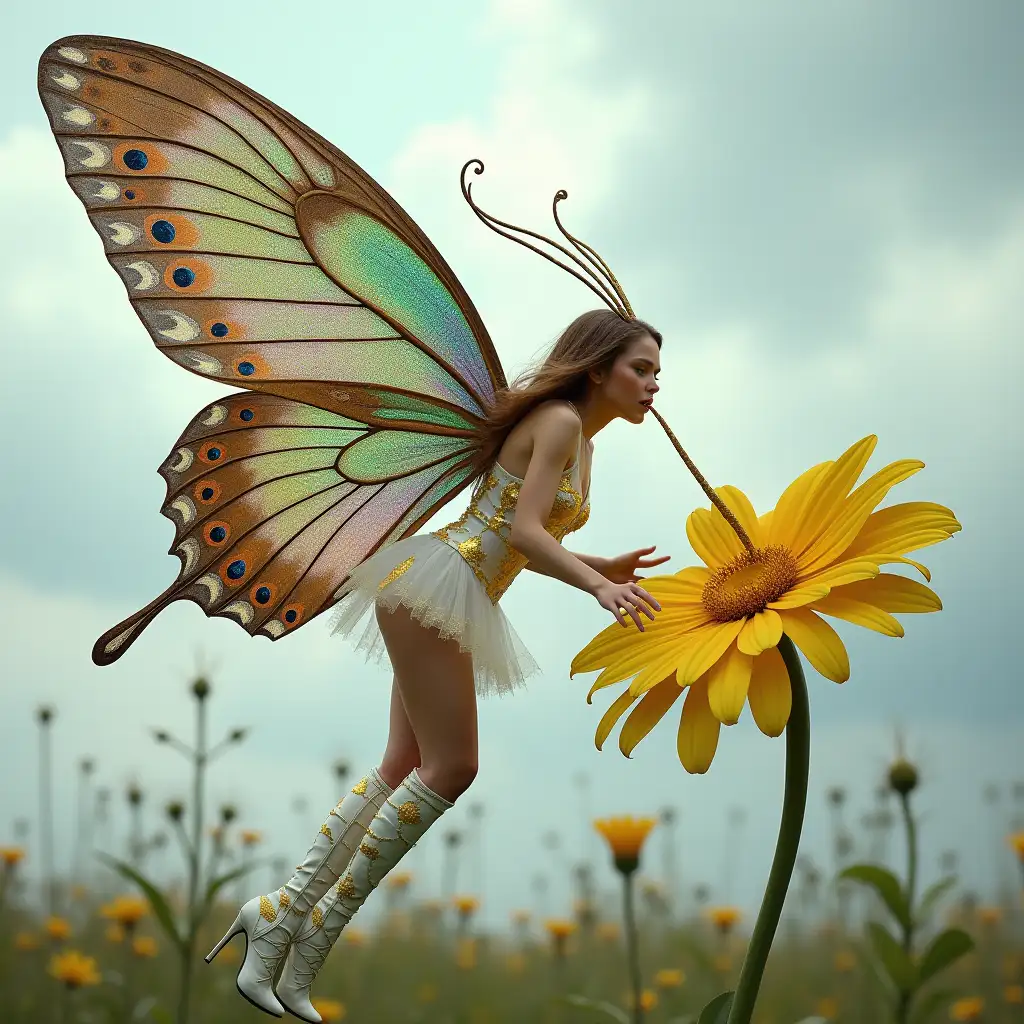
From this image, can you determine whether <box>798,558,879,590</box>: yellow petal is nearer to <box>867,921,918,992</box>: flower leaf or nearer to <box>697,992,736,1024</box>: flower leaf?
<box>697,992,736,1024</box>: flower leaf

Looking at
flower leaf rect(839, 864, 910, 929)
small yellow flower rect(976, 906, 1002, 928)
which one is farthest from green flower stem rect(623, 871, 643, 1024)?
small yellow flower rect(976, 906, 1002, 928)

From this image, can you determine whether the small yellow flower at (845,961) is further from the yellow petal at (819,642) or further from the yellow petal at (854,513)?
the yellow petal at (819,642)

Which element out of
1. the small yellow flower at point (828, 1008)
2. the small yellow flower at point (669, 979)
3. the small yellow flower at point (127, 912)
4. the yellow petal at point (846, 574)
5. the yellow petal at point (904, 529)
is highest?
the yellow petal at point (904, 529)

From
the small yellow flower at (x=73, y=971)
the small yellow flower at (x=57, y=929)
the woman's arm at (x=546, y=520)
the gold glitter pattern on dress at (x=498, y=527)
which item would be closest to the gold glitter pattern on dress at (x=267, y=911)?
the gold glitter pattern on dress at (x=498, y=527)

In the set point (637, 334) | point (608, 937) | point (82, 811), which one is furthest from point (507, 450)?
point (82, 811)

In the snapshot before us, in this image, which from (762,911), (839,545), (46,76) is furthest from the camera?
(46,76)

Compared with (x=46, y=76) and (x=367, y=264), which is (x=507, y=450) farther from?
(x=46, y=76)

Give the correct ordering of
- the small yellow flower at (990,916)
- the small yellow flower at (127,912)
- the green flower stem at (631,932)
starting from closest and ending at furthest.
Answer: the green flower stem at (631,932), the small yellow flower at (127,912), the small yellow flower at (990,916)
